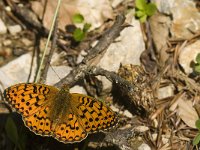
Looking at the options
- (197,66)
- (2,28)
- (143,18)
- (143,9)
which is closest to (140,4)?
(143,9)

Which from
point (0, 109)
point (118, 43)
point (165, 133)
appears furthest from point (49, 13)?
point (165, 133)

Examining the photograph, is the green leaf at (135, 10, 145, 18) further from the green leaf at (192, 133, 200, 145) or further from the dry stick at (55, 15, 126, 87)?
the green leaf at (192, 133, 200, 145)

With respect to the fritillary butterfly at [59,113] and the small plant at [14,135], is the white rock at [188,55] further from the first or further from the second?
the small plant at [14,135]

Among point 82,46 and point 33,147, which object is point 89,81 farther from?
point 33,147

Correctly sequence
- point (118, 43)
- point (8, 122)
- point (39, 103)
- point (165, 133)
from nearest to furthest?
point (39, 103) < point (8, 122) < point (165, 133) < point (118, 43)

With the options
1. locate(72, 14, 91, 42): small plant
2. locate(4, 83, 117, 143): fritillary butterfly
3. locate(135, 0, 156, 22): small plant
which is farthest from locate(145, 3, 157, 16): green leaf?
locate(4, 83, 117, 143): fritillary butterfly

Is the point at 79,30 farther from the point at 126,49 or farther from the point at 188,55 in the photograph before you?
the point at 188,55

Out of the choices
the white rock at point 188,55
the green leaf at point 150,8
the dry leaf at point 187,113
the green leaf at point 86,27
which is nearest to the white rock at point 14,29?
the green leaf at point 86,27
